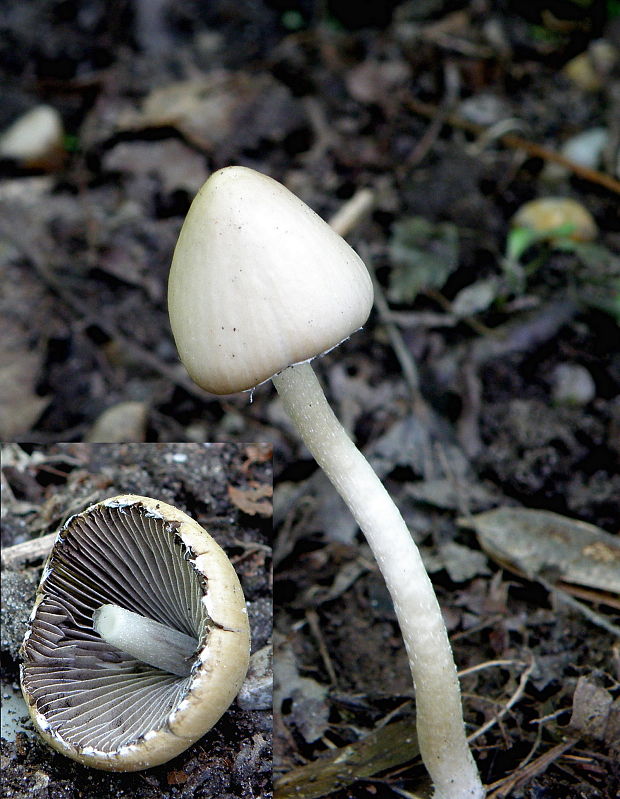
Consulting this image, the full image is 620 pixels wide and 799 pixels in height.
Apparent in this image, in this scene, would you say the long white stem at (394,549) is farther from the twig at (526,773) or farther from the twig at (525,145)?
the twig at (525,145)

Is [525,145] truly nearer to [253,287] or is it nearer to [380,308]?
[380,308]

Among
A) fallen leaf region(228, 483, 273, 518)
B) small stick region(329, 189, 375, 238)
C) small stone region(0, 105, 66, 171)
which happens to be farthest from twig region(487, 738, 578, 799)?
small stone region(0, 105, 66, 171)

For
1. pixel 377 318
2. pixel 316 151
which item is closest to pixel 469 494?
pixel 377 318

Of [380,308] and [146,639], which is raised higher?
[146,639]

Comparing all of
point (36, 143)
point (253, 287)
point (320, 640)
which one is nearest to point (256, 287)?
point (253, 287)

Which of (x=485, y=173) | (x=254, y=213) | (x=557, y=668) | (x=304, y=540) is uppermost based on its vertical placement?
(x=254, y=213)

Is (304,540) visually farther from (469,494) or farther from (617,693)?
(617,693)

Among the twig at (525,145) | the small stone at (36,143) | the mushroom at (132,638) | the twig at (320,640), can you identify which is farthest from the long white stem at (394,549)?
the small stone at (36,143)
